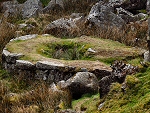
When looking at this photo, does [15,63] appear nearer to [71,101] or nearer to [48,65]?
[48,65]

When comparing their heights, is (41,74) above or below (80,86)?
below

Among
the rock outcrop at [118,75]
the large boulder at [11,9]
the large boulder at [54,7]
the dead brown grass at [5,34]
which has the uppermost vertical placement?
the rock outcrop at [118,75]

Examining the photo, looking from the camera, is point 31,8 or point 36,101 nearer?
point 36,101

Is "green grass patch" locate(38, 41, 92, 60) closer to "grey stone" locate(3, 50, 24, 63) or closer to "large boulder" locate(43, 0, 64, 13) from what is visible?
"grey stone" locate(3, 50, 24, 63)

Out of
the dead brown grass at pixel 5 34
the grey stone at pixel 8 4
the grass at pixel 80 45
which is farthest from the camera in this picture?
the grey stone at pixel 8 4

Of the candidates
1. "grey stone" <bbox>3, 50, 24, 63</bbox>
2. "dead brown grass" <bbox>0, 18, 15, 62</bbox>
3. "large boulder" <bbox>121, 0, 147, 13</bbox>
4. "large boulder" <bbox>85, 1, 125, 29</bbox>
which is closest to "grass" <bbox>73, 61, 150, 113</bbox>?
"grey stone" <bbox>3, 50, 24, 63</bbox>

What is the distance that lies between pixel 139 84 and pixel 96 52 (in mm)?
3995

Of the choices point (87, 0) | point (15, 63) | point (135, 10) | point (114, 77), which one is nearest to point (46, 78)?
point (15, 63)

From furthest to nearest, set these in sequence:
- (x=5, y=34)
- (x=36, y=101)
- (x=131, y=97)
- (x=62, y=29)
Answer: (x=62, y=29)
(x=5, y=34)
(x=36, y=101)
(x=131, y=97)

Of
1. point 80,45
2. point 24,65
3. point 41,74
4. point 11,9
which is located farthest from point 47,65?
point 11,9

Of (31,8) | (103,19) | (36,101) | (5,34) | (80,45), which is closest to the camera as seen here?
(36,101)

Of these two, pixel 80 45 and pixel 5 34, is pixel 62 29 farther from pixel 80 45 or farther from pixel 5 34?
pixel 80 45

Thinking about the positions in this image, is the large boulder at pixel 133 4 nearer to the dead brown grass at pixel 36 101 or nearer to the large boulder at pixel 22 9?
the large boulder at pixel 22 9

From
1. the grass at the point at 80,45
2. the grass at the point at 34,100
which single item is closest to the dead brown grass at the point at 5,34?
the grass at the point at 80,45
